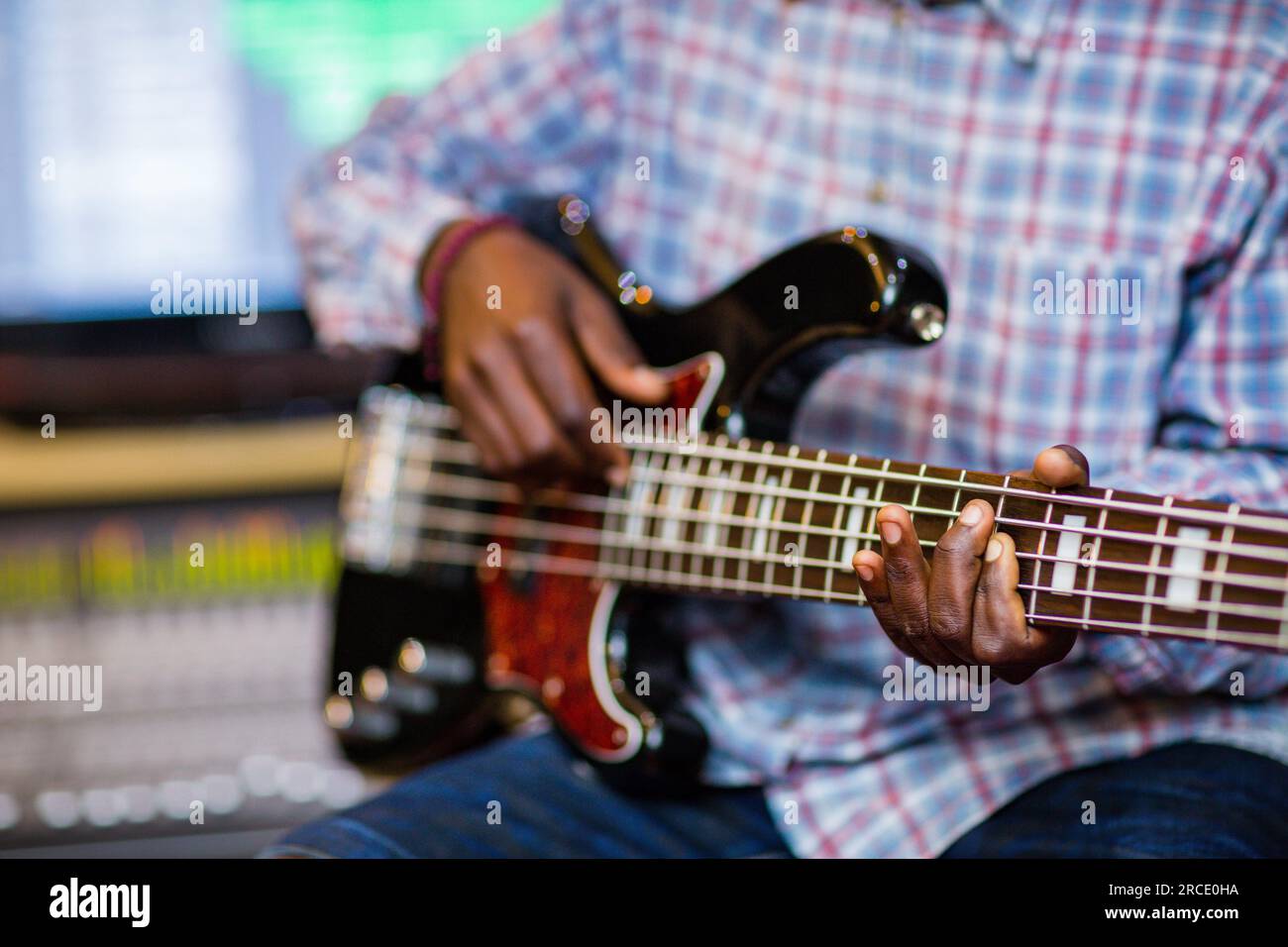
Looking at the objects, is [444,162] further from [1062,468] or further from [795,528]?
[1062,468]

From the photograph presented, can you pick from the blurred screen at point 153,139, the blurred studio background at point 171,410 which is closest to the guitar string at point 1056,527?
the blurred studio background at point 171,410

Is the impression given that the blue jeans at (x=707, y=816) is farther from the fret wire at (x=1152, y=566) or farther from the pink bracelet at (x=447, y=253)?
the pink bracelet at (x=447, y=253)

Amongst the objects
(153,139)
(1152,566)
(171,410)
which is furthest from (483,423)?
(153,139)

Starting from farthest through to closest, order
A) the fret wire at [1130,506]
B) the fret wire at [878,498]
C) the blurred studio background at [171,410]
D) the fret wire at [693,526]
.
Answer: the blurred studio background at [171,410] → the fret wire at [693,526] → the fret wire at [878,498] → the fret wire at [1130,506]

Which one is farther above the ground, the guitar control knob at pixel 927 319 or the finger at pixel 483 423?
the guitar control knob at pixel 927 319

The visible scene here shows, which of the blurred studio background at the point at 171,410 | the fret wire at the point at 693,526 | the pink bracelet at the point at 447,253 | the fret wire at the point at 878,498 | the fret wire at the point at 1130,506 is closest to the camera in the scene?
the fret wire at the point at 1130,506

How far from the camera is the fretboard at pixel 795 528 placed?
544mm

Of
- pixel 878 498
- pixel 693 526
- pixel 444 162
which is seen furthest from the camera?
pixel 444 162

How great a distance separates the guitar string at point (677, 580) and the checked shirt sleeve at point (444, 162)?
0.18 m

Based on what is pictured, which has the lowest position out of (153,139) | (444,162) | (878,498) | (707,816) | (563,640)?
(707,816)

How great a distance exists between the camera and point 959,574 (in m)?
0.58

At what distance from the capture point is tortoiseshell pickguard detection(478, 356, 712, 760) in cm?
81

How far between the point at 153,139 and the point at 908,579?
1.31m

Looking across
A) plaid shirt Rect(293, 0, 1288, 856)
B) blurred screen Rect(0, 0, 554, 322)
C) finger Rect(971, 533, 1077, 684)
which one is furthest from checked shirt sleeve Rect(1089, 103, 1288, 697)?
blurred screen Rect(0, 0, 554, 322)
